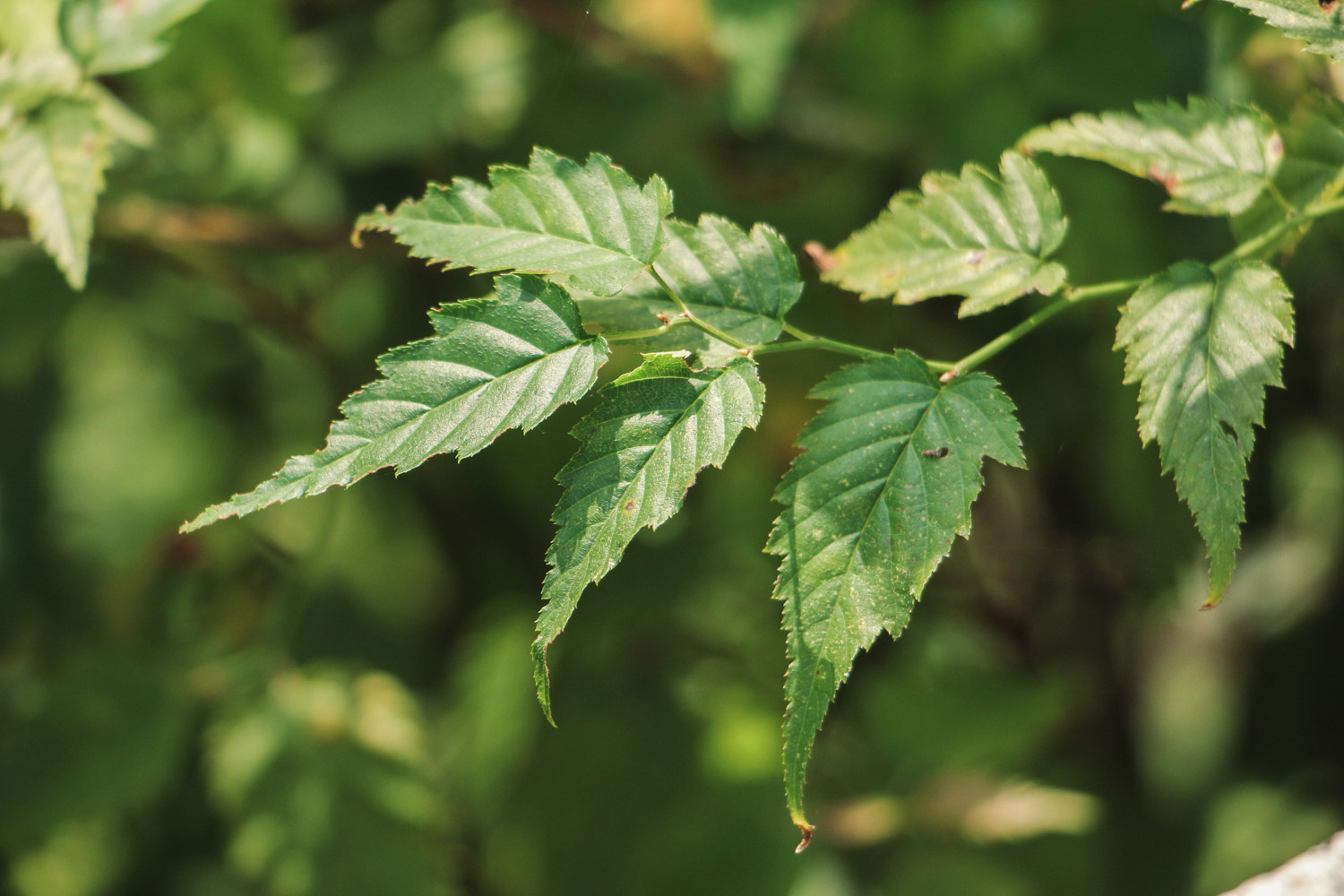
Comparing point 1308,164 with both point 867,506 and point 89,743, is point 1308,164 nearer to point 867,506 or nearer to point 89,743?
point 867,506

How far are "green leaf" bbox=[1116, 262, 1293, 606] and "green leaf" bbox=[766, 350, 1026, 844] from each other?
121 mm

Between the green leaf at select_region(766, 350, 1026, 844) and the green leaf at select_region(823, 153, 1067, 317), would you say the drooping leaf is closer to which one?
the green leaf at select_region(823, 153, 1067, 317)

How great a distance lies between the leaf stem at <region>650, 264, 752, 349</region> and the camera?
0.78 metres

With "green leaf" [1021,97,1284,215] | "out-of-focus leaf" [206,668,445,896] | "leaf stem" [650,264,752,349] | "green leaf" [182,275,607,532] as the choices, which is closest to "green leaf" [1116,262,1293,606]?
"green leaf" [1021,97,1284,215]

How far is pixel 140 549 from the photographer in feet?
6.14

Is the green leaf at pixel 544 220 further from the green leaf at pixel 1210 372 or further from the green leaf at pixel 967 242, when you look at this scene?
the green leaf at pixel 1210 372

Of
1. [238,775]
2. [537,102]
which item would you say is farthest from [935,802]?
[537,102]

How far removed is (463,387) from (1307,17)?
742 mm

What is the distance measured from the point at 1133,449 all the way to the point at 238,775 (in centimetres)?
154

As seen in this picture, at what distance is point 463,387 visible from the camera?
2.34 ft

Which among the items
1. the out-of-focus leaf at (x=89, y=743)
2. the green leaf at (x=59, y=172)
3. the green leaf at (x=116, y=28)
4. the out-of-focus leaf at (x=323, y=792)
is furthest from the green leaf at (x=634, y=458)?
the out-of-focus leaf at (x=89, y=743)

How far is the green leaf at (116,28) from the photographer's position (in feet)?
3.56

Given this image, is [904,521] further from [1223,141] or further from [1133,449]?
[1133,449]

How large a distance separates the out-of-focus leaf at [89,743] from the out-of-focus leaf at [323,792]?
10cm
